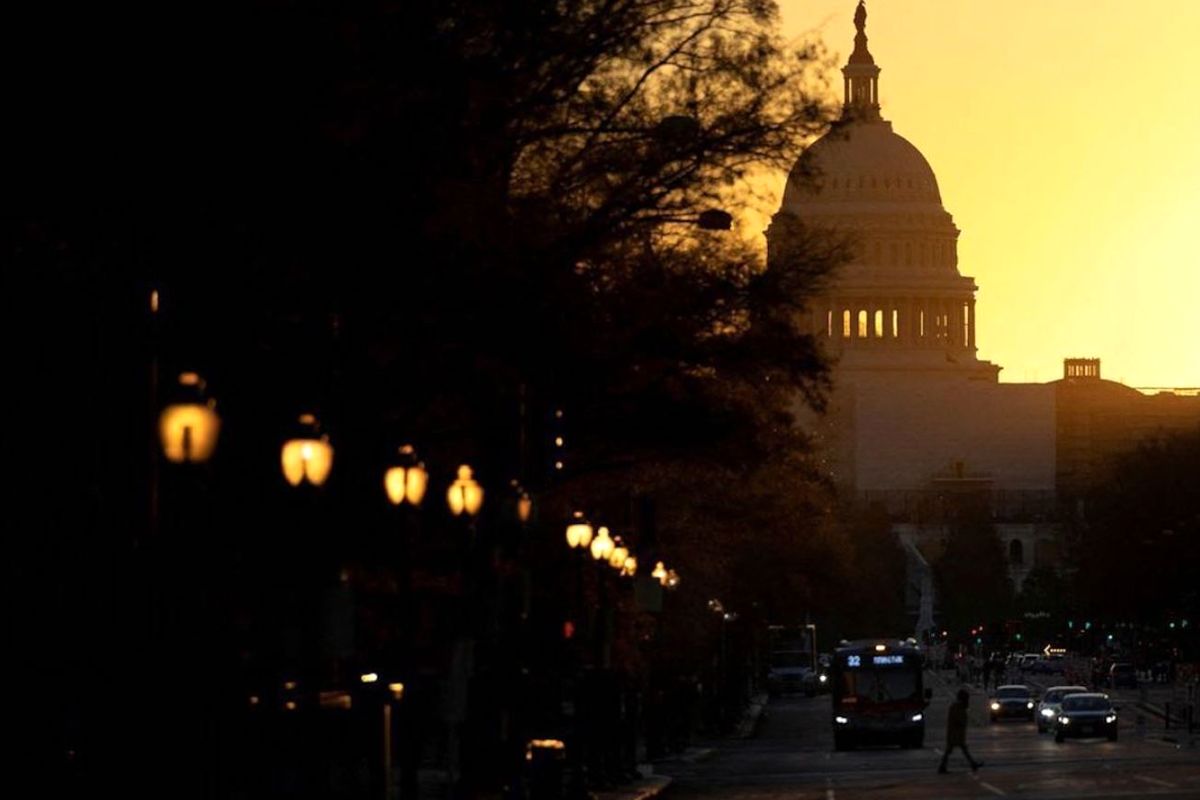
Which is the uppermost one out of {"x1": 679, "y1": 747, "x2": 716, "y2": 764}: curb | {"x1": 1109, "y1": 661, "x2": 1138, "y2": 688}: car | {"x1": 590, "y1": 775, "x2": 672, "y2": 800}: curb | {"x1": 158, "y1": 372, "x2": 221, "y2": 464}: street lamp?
{"x1": 1109, "y1": 661, "x2": 1138, "y2": 688}: car

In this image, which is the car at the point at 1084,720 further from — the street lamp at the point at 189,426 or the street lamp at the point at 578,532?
the street lamp at the point at 189,426

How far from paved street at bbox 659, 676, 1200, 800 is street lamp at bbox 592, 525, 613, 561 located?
414 cm

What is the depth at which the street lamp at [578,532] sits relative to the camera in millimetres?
51562

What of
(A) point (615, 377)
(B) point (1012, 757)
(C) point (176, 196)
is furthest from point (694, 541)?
(C) point (176, 196)

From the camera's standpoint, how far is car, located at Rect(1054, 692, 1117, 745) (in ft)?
291

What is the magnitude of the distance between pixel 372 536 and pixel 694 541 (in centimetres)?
3855

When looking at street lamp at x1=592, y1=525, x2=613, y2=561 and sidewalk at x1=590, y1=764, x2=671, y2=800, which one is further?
sidewalk at x1=590, y1=764, x2=671, y2=800

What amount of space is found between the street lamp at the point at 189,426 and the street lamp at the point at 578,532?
73.0ft

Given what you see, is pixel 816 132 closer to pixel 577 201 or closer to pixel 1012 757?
pixel 577 201

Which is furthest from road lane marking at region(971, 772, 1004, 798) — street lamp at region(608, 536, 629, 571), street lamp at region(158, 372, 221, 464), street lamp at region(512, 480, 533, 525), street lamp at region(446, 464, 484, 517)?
street lamp at region(158, 372, 221, 464)

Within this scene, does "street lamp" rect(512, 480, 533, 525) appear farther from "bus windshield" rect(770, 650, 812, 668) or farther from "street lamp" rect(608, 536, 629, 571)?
"bus windshield" rect(770, 650, 812, 668)

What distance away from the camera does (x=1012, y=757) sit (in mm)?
75125

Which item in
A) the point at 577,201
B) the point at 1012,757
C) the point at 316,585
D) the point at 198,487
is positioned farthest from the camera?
the point at 1012,757

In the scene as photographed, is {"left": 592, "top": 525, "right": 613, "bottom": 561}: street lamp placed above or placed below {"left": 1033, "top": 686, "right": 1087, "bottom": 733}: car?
above
